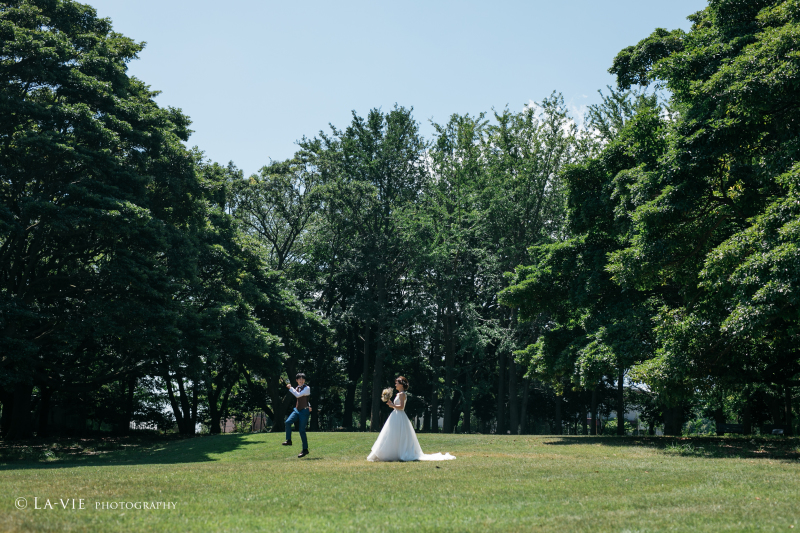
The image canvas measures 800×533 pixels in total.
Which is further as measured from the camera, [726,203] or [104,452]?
[104,452]

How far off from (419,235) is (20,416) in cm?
2555

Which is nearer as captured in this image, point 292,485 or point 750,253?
point 292,485

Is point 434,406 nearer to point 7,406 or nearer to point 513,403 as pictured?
point 513,403

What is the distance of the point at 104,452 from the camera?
25.5 meters

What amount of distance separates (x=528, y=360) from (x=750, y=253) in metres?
14.4

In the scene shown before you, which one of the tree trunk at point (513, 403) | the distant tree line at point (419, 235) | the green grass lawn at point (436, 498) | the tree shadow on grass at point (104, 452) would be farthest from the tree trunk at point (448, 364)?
the green grass lawn at point (436, 498)

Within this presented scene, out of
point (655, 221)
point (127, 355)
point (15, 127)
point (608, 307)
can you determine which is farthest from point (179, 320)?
point (655, 221)

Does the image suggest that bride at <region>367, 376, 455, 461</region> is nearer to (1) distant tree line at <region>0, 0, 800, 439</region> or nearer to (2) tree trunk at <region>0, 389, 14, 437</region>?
(1) distant tree line at <region>0, 0, 800, 439</region>

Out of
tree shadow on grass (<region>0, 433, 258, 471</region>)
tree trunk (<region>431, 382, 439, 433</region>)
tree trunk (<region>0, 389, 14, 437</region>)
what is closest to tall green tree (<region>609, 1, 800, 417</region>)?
tree shadow on grass (<region>0, 433, 258, 471</region>)

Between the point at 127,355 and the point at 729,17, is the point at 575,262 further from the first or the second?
the point at 127,355

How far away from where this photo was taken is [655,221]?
17203mm

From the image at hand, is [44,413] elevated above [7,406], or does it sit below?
below

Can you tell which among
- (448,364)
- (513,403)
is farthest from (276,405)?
(513,403)

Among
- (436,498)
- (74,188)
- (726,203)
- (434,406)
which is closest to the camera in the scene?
(436,498)
